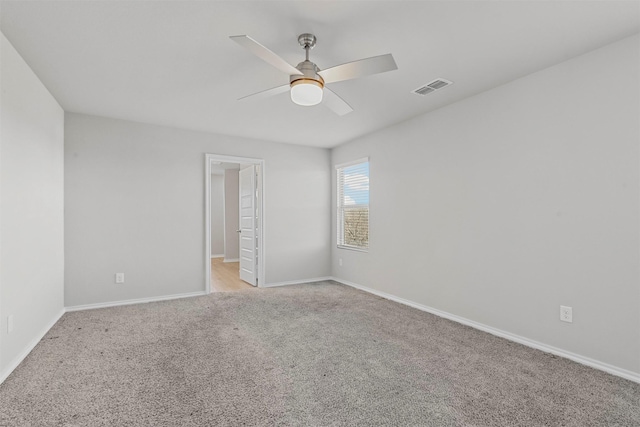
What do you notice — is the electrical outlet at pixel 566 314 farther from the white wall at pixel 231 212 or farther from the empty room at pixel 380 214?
the white wall at pixel 231 212

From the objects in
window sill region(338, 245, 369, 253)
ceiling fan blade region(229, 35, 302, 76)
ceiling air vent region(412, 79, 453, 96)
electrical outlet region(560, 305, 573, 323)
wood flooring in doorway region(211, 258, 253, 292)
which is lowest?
wood flooring in doorway region(211, 258, 253, 292)

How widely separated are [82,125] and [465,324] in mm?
5145

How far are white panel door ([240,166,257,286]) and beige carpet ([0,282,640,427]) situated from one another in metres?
1.88

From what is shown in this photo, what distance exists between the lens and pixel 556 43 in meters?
2.34

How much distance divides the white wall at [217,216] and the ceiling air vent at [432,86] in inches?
278

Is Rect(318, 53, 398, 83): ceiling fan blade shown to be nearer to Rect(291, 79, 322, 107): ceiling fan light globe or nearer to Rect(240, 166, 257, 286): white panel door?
Rect(291, 79, 322, 107): ceiling fan light globe

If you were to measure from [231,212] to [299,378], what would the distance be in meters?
6.60

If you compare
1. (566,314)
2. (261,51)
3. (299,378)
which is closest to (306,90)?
(261,51)

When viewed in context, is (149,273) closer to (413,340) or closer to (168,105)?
(168,105)

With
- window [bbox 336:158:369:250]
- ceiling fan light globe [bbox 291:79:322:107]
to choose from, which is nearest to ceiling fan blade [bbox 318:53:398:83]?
ceiling fan light globe [bbox 291:79:322:107]

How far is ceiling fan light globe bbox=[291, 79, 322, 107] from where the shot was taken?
216cm

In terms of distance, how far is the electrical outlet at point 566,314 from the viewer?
2558 millimetres

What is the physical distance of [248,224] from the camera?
551cm

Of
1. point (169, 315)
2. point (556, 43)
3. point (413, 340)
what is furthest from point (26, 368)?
point (556, 43)
